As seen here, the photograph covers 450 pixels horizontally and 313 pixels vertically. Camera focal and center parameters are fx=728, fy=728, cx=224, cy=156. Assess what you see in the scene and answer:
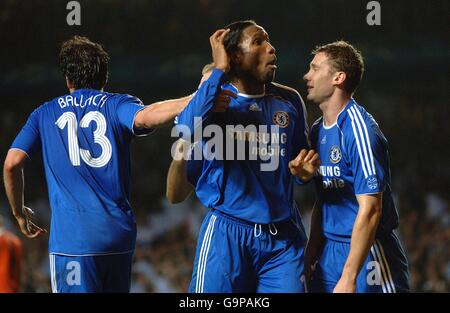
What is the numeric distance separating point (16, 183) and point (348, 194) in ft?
5.33

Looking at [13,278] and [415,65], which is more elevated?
[415,65]

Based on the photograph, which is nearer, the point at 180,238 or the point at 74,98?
the point at 74,98

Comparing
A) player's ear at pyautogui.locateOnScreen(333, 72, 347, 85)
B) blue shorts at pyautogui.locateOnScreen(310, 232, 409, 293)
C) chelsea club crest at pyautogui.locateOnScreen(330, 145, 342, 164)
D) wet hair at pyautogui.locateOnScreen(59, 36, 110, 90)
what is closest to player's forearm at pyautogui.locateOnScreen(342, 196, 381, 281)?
blue shorts at pyautogui.locateOnScreen(310, 232, 409, 293)

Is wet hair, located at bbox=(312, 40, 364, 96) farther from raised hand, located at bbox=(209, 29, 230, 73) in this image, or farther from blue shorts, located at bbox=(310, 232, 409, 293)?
blue shorts, located at bbox=(310, 232, 409, 293)

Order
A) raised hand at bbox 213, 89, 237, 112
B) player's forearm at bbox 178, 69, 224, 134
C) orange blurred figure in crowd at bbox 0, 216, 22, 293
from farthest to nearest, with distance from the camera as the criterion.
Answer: orange blurred figure in crowd at bbox 0, 216, 22, 293 → raised hand at bbox 213, 89, 237, 112 → player's forearm at bbox 178, 69, 224, 134

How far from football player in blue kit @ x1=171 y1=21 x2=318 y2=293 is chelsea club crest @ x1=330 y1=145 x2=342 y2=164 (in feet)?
0.41

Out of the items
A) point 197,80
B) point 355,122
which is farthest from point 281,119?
point 197,80

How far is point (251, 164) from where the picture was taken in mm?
3459

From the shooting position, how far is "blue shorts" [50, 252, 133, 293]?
3.44m

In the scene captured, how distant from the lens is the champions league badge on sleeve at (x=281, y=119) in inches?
138

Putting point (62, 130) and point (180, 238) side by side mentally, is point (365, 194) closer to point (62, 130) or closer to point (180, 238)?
point (62, 130)

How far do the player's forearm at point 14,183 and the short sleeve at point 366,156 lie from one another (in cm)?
161

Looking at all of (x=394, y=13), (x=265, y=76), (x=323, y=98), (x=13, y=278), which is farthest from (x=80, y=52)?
(x=394, y=13)
